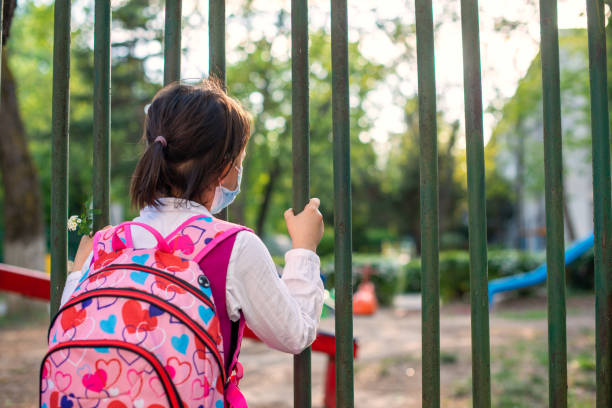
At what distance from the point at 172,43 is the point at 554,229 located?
3.88 feet

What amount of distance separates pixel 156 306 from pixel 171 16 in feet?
2.89

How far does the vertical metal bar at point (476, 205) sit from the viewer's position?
153cm

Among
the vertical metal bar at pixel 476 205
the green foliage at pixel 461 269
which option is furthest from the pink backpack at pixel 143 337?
the green foliage at pixel 461 269

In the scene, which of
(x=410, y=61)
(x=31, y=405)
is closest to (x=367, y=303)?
(x=410, y=61)

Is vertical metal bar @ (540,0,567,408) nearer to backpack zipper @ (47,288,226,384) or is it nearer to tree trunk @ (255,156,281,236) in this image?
backpack zipper @ (47,288,226,384)

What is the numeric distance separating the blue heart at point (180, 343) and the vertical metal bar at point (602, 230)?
3.56 feet

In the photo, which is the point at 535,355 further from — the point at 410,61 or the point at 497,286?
the point at 410,61

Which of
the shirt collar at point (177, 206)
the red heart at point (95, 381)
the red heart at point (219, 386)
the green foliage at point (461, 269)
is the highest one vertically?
the shirt collar at point (177, 206)

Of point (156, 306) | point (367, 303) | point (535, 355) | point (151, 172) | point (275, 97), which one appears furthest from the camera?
→ point (275, 97)

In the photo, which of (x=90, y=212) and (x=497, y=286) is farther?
(x=497, y=286)

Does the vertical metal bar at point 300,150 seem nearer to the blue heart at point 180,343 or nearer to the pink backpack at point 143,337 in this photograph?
the pink backpack at point 143,337

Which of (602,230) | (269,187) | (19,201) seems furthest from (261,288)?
(269,187)

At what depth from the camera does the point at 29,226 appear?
32.7 ft

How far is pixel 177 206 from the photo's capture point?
1.44 m
